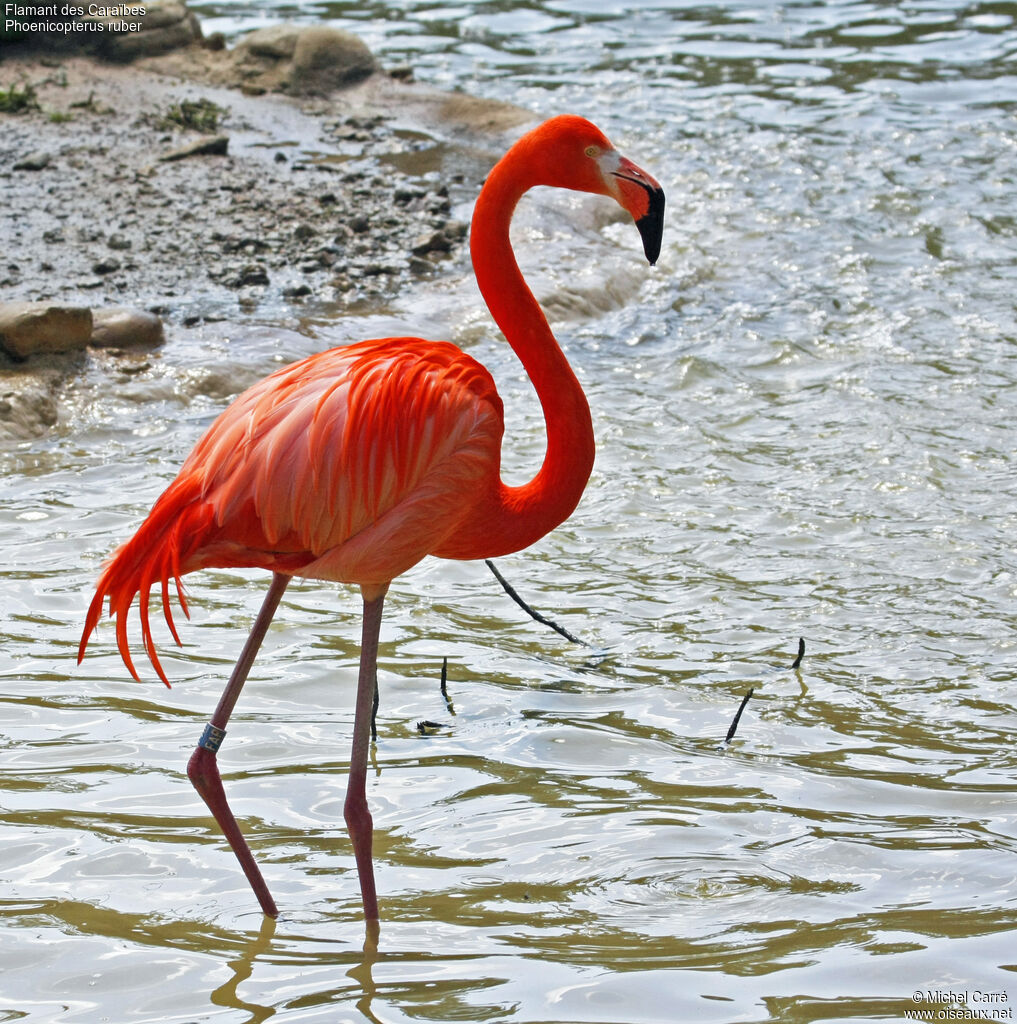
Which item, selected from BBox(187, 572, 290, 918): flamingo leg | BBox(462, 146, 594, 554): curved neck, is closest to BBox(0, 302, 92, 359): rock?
BBox(462, 146, 594, 554): curved neck

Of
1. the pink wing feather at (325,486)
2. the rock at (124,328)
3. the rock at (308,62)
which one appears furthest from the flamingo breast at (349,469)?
the rock at (308,62)

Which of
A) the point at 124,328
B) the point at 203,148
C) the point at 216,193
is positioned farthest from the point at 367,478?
the point at 203,148

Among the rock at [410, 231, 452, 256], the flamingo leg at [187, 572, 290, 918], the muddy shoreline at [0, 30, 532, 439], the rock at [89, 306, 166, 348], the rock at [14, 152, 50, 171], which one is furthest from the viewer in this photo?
the rock at [14, 152, 50, 171]

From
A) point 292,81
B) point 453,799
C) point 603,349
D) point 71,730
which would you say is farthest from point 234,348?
point 292,81

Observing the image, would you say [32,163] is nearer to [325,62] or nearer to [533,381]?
[325,62]

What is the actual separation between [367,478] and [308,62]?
987 cm

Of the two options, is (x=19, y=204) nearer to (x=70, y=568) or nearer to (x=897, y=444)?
(x=70, y=568)

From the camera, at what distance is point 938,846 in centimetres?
356

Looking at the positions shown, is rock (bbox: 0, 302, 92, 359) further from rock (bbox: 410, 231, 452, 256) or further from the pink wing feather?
the pink wing feather

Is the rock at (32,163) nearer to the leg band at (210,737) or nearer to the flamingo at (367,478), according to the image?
the flamingo at (367,478)

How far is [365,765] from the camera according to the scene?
129 inches

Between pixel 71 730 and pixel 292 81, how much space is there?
9136 millimetres

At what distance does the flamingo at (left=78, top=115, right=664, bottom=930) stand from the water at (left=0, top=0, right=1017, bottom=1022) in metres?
0.37

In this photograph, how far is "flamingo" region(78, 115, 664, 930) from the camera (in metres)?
3.19
